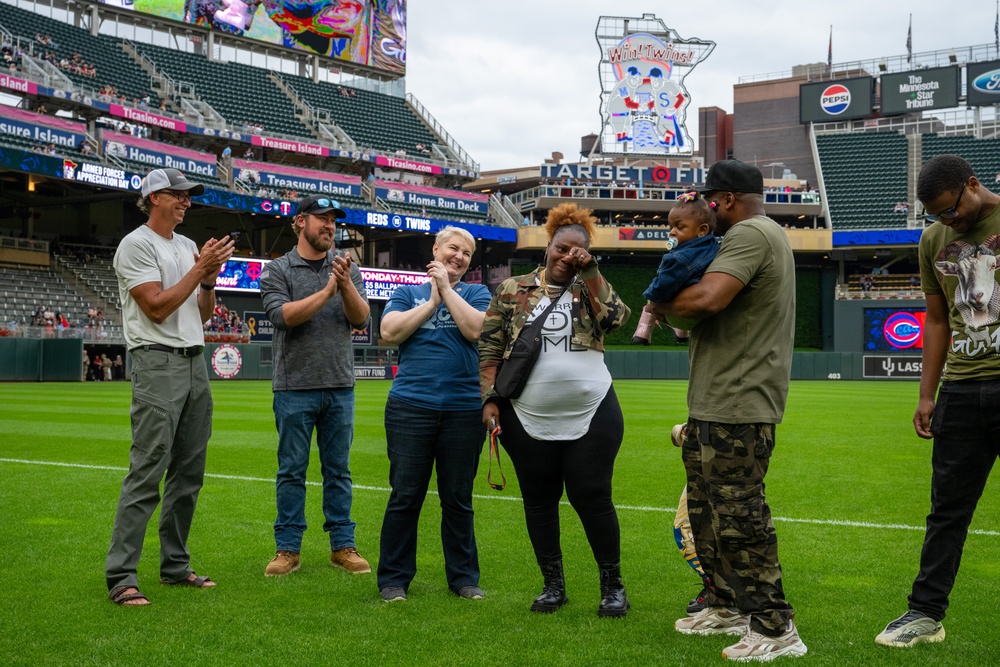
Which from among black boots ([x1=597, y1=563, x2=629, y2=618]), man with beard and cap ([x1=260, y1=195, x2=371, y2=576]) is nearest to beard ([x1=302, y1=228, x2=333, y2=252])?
man with beard and cap ([x1=260, y1=195, x2=371, y2=576])

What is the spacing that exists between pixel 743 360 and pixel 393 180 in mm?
50790

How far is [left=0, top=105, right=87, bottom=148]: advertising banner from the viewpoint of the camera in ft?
120

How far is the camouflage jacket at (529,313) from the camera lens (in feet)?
15.0

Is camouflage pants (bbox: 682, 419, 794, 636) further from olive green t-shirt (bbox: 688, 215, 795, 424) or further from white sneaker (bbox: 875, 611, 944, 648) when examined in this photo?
white sneaker (bbox: 875, 611, 944, 648)

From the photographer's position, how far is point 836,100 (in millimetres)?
63125

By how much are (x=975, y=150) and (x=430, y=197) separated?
34069mm

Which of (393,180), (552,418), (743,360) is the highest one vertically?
(393,180)

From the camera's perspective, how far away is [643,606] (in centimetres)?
487

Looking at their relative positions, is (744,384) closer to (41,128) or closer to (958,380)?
(958,380)

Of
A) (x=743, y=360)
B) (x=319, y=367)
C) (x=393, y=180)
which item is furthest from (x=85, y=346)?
(x=743, y=360)

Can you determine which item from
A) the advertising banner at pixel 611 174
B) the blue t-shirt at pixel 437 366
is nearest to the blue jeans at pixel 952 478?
the blue t-shirt at pixel 437 366

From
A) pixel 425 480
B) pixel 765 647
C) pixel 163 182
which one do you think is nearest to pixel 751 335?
pixel 765 647

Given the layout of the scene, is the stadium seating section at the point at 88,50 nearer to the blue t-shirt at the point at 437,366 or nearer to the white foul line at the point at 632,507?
the white foul line at the point at 632,507

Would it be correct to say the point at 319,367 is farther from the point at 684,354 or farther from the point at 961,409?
the point at 684,354
